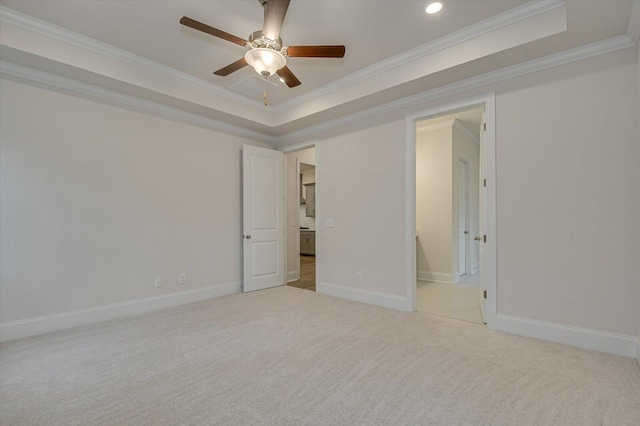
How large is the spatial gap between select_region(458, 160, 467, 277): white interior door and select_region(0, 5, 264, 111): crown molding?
4.50 meters

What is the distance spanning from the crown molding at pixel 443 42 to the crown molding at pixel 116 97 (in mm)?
1248

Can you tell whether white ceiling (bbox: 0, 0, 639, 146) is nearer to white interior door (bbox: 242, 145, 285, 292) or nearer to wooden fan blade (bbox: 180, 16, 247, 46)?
wooden fan blade (bbox: 180, 16, 247, 46)

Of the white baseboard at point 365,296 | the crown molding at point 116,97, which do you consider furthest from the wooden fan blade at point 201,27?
the white baseboard at point 365,296

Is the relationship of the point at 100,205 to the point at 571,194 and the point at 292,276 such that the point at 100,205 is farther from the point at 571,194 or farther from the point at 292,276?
the point at 571,194

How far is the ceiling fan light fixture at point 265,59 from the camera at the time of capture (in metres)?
2.19

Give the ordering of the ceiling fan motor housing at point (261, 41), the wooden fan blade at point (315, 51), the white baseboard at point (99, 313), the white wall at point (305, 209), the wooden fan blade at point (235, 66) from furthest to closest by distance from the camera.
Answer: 1. the white wall at point (305, 209)
2. the white baseboard at point (99, 313)
3. the wooden fan blade at point (235, 66)
4. the wooden fan blade at point (315, 51)
5. the ceiling fan motor housing at point (261, 41)

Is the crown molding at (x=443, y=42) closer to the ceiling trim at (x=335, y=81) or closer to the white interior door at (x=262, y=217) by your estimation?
the ceiling trim at (x=335, y=81)

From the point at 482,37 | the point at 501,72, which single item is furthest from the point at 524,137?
the point at 482,37

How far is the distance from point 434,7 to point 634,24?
1450 mm

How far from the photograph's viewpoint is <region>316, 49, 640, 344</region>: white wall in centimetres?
243

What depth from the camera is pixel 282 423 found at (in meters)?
1.64

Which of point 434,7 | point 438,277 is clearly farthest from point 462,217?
point 434,7

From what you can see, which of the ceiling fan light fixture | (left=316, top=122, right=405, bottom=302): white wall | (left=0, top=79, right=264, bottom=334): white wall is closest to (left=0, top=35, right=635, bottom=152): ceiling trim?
(left=0, top=79, right=264, bottom=334): white wall

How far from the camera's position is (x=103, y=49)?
299 cm
